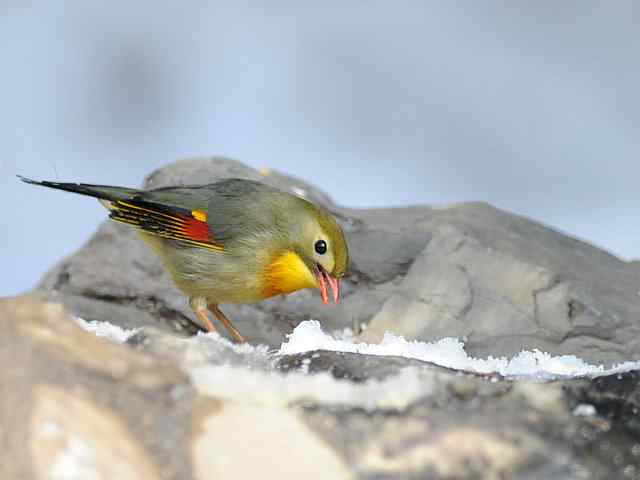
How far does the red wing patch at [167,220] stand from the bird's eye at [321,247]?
40 centimetres

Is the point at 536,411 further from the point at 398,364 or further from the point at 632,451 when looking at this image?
the point at 398,364

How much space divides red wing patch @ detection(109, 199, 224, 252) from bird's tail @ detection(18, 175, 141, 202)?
0.03 meters

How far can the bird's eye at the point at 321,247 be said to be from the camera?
4070 mm

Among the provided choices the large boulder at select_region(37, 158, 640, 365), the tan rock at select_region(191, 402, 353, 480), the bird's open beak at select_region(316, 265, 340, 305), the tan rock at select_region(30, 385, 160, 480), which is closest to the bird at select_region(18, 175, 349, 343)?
the bird's open beak at select_region(316, 265, 340, 305)

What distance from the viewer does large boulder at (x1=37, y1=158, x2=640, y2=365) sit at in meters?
4.66

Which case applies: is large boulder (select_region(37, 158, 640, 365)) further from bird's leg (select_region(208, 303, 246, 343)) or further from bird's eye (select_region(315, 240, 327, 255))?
bird's eye (select_region(315, 240, 327, 255))

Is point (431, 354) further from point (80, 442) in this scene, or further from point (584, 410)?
point (80, 442)

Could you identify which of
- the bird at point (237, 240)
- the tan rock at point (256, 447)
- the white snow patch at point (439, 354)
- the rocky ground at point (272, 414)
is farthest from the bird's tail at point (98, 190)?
the tan rock at point (256, 447)

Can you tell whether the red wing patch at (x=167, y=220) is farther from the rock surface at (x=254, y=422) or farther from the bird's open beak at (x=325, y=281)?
the rock surface at (x=254, y=422)

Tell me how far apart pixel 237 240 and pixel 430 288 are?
1.24 m

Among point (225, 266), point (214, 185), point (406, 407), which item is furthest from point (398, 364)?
point (214, 185)

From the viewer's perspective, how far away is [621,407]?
2.51m

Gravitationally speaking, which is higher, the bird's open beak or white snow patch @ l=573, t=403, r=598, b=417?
white snow patch @ l=573, t=403, r=598, b=417

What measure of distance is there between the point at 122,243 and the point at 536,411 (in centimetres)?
338
